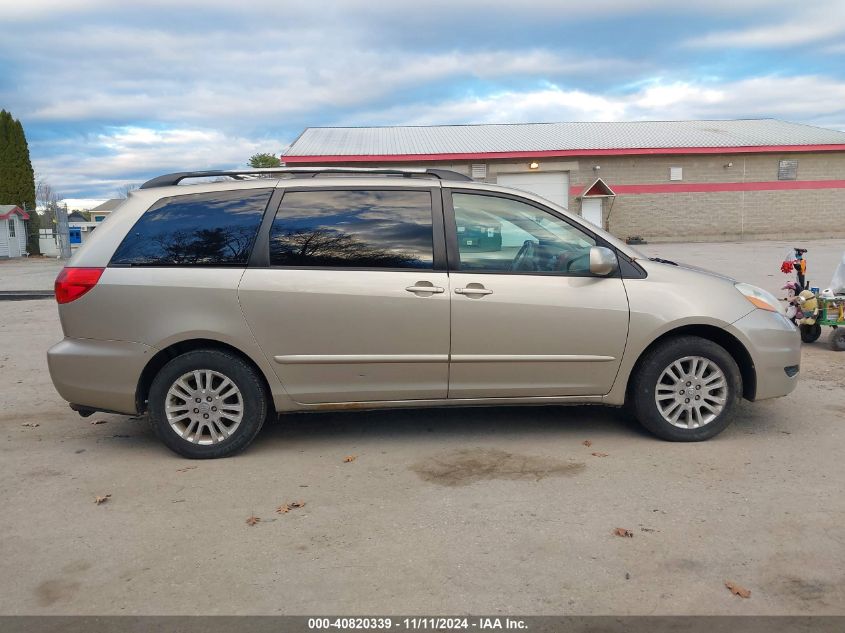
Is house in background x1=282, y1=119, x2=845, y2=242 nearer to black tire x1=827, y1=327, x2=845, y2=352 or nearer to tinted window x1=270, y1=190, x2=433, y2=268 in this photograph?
black tire x1=827, y1=327, x2=845, y2=352

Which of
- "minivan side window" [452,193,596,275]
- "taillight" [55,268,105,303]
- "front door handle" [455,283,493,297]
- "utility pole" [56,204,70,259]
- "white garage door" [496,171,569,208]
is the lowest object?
"front door handle" [455,283,493,297]

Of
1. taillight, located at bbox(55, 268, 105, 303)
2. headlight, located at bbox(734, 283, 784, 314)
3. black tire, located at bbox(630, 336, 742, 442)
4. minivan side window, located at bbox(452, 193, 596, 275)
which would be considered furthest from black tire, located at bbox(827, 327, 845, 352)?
taillight, located at bbox(55, 268, 105, 303)

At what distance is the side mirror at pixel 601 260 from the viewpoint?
476 cm

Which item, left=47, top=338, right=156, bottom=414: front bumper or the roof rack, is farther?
the roof rack

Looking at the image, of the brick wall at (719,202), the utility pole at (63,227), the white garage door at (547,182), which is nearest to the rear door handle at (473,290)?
the white garage door at (547,182)

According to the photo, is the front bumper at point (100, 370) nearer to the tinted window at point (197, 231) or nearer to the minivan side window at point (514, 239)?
the tinted window at point (197, 231)

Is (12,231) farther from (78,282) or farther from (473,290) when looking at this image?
(473,290)

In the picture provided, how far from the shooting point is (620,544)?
11.5 ft

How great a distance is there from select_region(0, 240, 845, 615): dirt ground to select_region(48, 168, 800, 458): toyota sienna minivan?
0.36m

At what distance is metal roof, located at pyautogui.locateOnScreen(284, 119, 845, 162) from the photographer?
28047mm

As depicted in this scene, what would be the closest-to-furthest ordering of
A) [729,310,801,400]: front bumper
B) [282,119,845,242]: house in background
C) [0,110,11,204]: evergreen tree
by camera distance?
[729,310,801,400]: front bumper < [282,119,845,242]: house in background < [0,110,11,204]: evergreen tree
